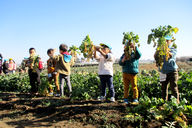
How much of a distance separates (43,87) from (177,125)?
4.34 meters

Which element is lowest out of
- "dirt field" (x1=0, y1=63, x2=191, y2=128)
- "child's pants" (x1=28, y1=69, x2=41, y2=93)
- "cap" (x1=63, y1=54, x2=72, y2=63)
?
"dirt field" (x1=0, y1=63, x2=191, y2=128)

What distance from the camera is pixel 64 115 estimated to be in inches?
152

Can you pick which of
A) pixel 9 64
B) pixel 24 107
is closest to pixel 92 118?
pixel 24 107

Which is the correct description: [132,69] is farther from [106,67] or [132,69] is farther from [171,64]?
[171,64]

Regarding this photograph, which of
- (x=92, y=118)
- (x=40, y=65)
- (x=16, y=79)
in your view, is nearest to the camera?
(x=92, y=118)

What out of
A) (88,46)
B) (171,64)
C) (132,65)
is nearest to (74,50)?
(88,46)

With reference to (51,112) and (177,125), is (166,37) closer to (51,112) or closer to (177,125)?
(177,125)

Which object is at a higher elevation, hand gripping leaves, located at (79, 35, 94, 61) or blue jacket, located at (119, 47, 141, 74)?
hand gripping leaves, located at (79, 35, 94, 61)

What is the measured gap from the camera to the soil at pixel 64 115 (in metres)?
3.31

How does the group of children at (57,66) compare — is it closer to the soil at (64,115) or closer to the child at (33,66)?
the child at (33,66)

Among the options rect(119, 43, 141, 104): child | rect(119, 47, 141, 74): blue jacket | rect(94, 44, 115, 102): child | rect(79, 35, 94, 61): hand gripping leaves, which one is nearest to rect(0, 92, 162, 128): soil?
rect(94, 44, 115, 102): child

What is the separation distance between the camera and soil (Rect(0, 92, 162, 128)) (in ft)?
10.9

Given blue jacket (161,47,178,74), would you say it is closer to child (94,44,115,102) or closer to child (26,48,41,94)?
child (94,44,115,102)

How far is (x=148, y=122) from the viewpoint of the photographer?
3.15 metres
